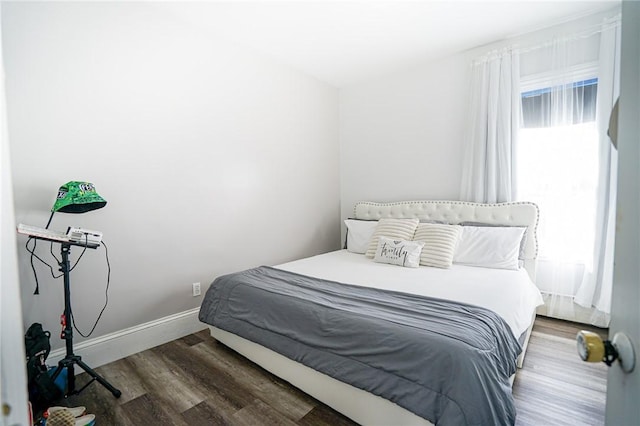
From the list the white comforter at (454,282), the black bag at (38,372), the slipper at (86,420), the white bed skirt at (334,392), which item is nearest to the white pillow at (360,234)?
the white comforter at (454,282)

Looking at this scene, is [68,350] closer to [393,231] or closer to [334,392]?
[334,392]

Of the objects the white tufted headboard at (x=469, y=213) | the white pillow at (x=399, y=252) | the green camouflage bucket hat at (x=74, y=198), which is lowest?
the white pillow at (x=399, y=252)

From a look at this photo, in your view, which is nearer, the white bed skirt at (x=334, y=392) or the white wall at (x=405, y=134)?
the white bed skirt at (x=334, y=392)

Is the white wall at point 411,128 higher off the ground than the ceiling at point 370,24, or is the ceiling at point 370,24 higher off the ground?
the ceiling at point 370,24

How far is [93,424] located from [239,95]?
9.21 feet

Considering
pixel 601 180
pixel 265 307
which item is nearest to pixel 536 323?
pixel 601 180

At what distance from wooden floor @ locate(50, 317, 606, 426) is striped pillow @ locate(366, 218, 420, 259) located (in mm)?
1362

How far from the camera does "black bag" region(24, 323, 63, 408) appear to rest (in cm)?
173

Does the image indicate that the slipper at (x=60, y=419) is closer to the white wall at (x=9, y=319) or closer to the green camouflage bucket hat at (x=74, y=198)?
the green camouflage bucket hat at (x=74, y=198)

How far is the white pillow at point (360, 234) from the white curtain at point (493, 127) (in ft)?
3.64

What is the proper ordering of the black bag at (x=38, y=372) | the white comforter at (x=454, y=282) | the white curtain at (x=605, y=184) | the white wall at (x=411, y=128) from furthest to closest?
1. the white wall at (x=411, y=128)
2. the white curtain at (x=605, y=184)
3. the white comforter at (x=454, y=282)
4. the black bag at (x=38, y=372)

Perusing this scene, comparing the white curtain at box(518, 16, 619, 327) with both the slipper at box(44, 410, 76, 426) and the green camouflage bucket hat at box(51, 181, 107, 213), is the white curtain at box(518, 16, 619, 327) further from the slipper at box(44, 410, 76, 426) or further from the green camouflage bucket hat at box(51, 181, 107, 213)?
the slipper at box(44, 410, 76, 426)

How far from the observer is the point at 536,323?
9.56 feet

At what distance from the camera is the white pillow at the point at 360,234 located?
351 cm
